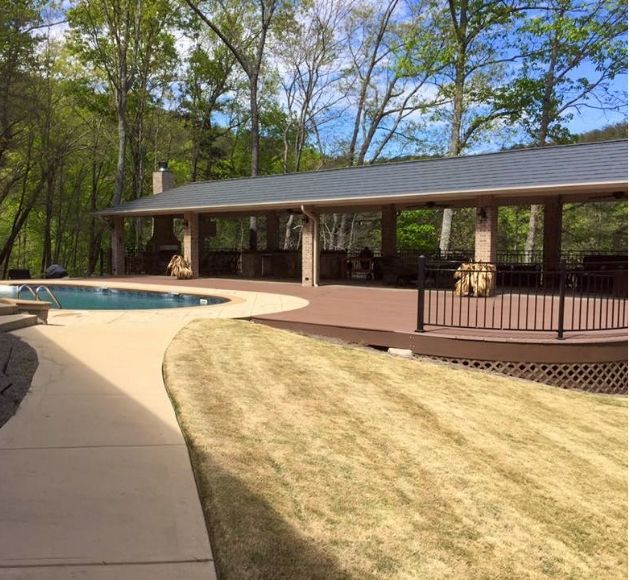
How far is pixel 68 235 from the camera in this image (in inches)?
1491

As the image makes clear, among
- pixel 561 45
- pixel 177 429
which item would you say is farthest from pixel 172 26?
pixel 177 429

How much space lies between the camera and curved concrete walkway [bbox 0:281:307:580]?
2.37 m

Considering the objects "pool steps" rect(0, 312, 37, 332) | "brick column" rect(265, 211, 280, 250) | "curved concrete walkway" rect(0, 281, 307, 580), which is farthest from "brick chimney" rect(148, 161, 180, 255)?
Result: "curved concrete walkway" rect(0, 281, 307, 580)

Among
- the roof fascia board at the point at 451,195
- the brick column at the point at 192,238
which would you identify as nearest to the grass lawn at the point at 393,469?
the roof fascia board at the point at 451,195

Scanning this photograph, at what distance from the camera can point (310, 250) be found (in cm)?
1614

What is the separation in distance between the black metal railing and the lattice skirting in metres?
0.51

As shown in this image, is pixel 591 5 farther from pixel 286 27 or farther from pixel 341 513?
pixel 341 513

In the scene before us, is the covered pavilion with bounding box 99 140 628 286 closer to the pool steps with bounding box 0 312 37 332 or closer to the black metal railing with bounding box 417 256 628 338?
the black metal railing with bounding box 417 256 628 338

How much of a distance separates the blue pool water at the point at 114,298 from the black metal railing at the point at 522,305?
18.4ft

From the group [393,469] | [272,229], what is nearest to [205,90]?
[272,229]

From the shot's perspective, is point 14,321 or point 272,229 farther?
point 272,229

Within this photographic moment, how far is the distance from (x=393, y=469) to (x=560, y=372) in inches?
181

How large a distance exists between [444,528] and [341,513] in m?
0.61

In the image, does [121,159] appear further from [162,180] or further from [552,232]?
[552,232]
